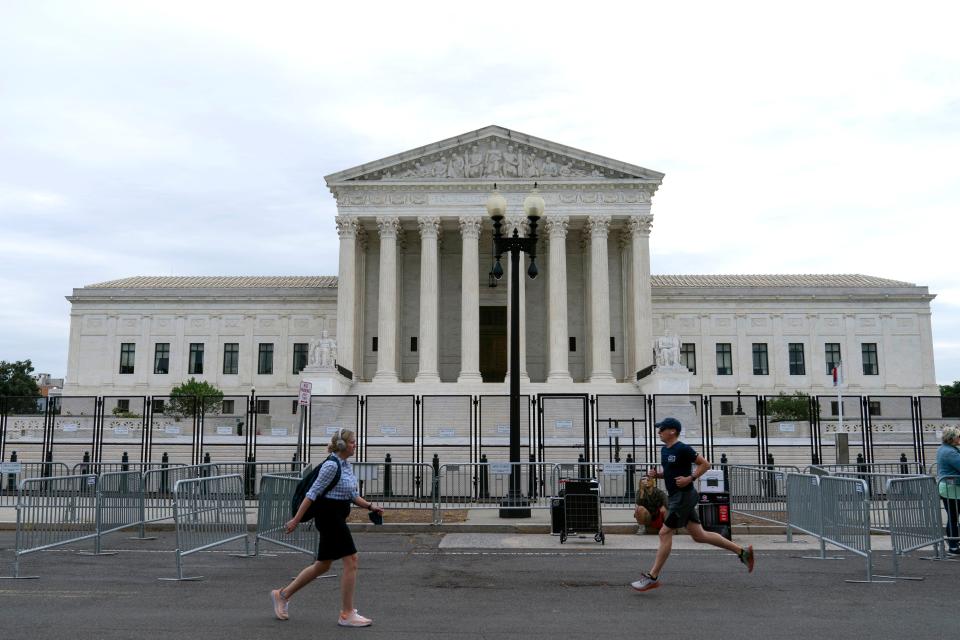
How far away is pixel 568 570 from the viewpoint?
12.0m

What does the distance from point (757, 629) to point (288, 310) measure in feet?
197

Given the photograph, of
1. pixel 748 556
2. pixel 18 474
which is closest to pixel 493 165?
pixel 18 474

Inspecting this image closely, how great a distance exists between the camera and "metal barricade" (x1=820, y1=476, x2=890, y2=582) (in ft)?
38.6

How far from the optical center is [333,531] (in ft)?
27.8

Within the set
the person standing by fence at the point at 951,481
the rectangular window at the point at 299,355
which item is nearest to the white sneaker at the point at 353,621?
the person standing by fence at the point at 951,481

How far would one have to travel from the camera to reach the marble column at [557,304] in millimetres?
50875

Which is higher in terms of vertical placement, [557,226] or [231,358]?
[557,226]

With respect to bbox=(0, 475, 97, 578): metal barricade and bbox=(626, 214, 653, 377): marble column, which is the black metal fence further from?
bbox=(626, 214, 653, 377): marble column

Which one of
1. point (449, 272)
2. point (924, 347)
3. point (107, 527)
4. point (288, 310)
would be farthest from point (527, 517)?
point (924, 347)

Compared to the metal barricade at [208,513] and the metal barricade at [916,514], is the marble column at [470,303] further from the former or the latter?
the metal barricade at [916,514]

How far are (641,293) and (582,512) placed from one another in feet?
126

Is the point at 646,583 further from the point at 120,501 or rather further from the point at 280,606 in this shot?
the point at 120,501

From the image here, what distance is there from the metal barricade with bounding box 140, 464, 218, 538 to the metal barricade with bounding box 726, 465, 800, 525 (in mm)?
11056

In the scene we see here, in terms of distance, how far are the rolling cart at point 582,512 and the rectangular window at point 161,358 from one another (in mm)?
56549
